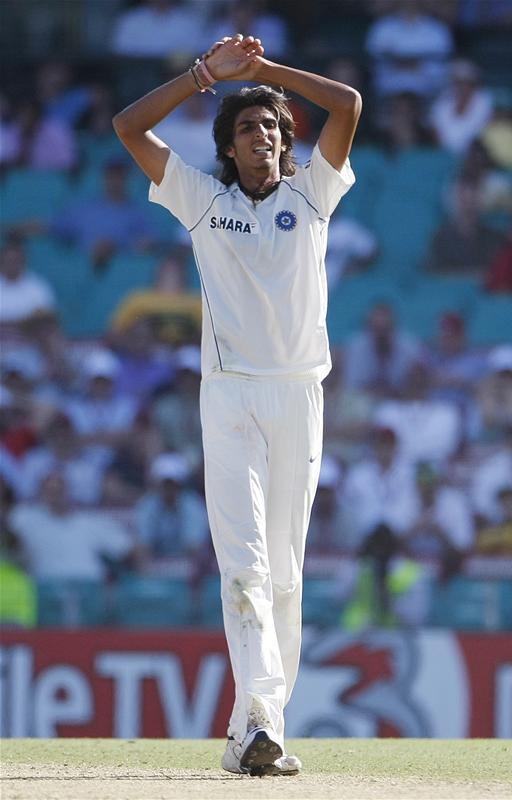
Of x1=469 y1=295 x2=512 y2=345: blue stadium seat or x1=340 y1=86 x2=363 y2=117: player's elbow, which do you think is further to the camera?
x1=469 y1=295 x2=512 y2=345: blue stadium seat

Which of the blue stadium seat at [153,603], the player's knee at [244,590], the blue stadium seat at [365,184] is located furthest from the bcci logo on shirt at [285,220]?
the blue stadium seat at [365,184]

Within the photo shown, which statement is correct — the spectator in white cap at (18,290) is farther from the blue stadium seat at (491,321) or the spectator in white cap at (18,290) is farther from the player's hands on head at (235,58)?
the player's hands on head at (235,58)

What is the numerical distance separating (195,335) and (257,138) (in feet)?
24.2

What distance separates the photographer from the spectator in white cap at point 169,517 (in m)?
10.5

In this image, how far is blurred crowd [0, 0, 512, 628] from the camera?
10633mm

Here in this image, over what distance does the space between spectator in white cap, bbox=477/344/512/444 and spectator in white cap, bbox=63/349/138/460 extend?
8.32ft

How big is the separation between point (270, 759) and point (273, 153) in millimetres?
1797

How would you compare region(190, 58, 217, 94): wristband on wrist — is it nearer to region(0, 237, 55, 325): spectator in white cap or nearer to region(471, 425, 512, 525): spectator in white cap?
region(471, 425, 512, 525): spectator in white cap

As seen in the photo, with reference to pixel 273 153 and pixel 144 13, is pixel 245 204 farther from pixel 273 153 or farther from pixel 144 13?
pixel 144 13

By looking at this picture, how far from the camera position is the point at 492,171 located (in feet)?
44.2

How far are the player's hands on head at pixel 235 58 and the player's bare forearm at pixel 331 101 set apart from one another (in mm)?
50

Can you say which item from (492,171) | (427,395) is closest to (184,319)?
(427,395)

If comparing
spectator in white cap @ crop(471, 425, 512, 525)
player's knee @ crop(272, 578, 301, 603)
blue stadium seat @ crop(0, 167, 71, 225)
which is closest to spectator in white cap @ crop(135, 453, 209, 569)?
spectator in white cap @ crop(471, 425, 512, 525)

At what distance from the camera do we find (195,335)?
40.0 ft
